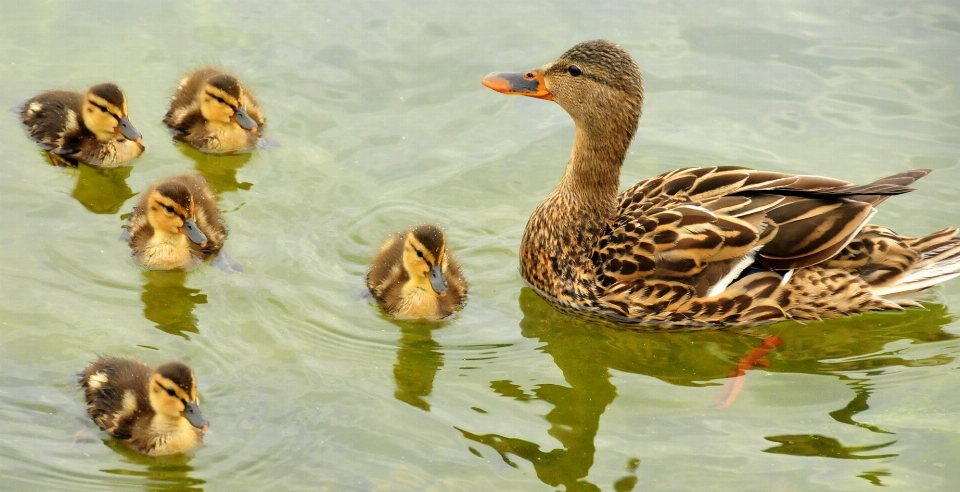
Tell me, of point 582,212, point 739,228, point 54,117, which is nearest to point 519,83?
point 582,212

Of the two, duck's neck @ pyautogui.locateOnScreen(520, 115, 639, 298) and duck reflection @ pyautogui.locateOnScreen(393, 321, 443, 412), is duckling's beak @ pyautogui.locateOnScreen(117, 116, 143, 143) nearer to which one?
duck reflection @ pyautogui.locateOnScreen(393, 321, 443, 412)

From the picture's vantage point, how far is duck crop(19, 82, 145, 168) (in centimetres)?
564

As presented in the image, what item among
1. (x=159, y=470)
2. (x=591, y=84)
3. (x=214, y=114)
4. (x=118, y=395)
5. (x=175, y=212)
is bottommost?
(x=159, y=470)

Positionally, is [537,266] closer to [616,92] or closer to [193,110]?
[616,92]

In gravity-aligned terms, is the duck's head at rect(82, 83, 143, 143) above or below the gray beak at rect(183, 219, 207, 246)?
above

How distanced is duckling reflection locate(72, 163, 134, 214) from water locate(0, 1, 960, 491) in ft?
0.06

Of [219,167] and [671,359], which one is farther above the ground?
[671,359]

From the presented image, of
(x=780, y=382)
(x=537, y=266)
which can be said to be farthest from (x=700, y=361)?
(x=537, y=266)

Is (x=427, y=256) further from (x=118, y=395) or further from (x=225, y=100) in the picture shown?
(x=225, y=100)

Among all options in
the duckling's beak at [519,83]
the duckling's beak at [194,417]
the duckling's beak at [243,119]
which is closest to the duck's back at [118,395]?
the duckling's beak at [194,417]

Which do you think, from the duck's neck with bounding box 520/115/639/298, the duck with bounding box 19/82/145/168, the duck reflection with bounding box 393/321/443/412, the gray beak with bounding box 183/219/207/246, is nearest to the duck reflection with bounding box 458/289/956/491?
the duck's neck with bounding box 520/115/639/298

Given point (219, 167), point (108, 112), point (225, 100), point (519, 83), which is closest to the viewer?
point (519, 83)

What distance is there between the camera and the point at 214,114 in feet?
19.3

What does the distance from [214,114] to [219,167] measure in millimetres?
296
